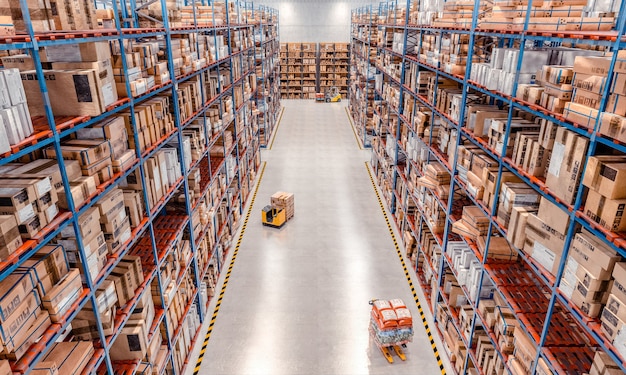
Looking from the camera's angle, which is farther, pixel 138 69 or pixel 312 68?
pixel 312 68

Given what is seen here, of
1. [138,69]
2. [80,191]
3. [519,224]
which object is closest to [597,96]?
[519,224]

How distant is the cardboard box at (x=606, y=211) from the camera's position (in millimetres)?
3354

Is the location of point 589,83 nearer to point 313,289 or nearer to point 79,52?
point 79,52

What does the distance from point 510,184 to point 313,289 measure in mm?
5137

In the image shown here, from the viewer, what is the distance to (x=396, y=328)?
277 inches

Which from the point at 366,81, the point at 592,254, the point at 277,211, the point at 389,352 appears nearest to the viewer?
the point at 592,254

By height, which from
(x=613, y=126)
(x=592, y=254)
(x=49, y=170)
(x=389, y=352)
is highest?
(x=613, y=126)

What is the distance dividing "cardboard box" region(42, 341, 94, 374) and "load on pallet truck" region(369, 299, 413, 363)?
15.2 ft

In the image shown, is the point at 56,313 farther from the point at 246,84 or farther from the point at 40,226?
the point at 246,84

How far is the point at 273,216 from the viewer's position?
11.5 meters

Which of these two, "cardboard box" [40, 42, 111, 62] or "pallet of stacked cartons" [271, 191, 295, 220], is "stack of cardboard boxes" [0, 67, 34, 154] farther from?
"pallet of stacked cartons" [271, 191, 295, 220]

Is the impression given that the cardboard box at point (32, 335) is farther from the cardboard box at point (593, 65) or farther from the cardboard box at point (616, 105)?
the cardboard box at point (593, 65)

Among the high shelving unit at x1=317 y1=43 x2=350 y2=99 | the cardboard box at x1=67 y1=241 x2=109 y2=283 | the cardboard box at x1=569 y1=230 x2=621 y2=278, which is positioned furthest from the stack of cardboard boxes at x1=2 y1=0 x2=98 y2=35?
the high shelving unit at x1=317 y1=43 x2=350 y2=99

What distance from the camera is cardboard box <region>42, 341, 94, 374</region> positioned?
391cm
